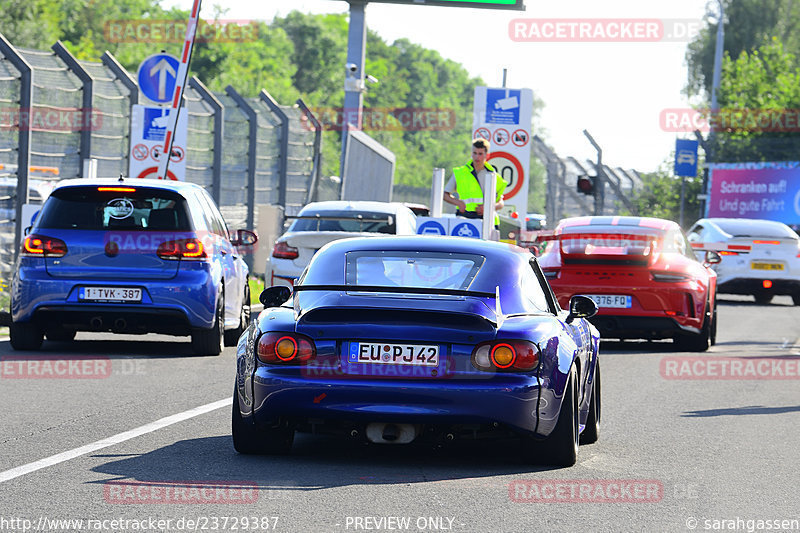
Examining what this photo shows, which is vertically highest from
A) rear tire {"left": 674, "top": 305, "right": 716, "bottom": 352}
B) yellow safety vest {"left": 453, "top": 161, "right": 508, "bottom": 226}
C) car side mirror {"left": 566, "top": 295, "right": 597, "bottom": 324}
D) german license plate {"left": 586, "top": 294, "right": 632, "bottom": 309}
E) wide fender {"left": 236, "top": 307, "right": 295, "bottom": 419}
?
yellow safety vest {"left": 453, "top": 161, "right": 508, "bottom": 226}

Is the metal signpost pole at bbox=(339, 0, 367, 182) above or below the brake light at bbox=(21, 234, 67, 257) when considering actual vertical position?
above

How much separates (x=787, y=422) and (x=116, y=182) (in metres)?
6.25

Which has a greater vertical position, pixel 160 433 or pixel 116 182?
pixel 116 182

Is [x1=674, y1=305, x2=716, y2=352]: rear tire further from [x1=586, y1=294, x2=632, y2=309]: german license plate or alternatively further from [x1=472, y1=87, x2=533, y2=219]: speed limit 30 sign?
[x1=472, y1=87, x2=533, y2=219]: speed limit 30 sign

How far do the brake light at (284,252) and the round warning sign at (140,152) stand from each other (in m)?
2.80

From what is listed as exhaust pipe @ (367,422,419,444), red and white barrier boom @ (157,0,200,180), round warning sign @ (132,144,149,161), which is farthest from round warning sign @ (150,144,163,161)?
exhaust pipe @ (367,422,419,444)

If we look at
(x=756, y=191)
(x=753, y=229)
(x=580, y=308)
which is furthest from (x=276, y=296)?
(x=756, y=191)

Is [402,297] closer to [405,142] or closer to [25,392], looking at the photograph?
[25,392]

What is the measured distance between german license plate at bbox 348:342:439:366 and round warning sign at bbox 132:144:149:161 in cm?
1319

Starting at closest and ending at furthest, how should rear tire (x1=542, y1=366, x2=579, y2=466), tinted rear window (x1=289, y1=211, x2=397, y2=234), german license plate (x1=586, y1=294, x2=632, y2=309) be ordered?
rear tire (x1=542, y1=366, x2=579, y2=466), german license plate (x1=586, y1=294, x2=632, y2=309), tinted rear window (x1=289, y1=211, x2=397, y2=234)

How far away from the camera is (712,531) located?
687cm

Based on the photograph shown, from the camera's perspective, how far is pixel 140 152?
68.6ft

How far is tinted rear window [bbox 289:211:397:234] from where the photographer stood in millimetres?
19109

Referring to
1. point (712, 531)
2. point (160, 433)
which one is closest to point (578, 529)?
point (712, 531)
